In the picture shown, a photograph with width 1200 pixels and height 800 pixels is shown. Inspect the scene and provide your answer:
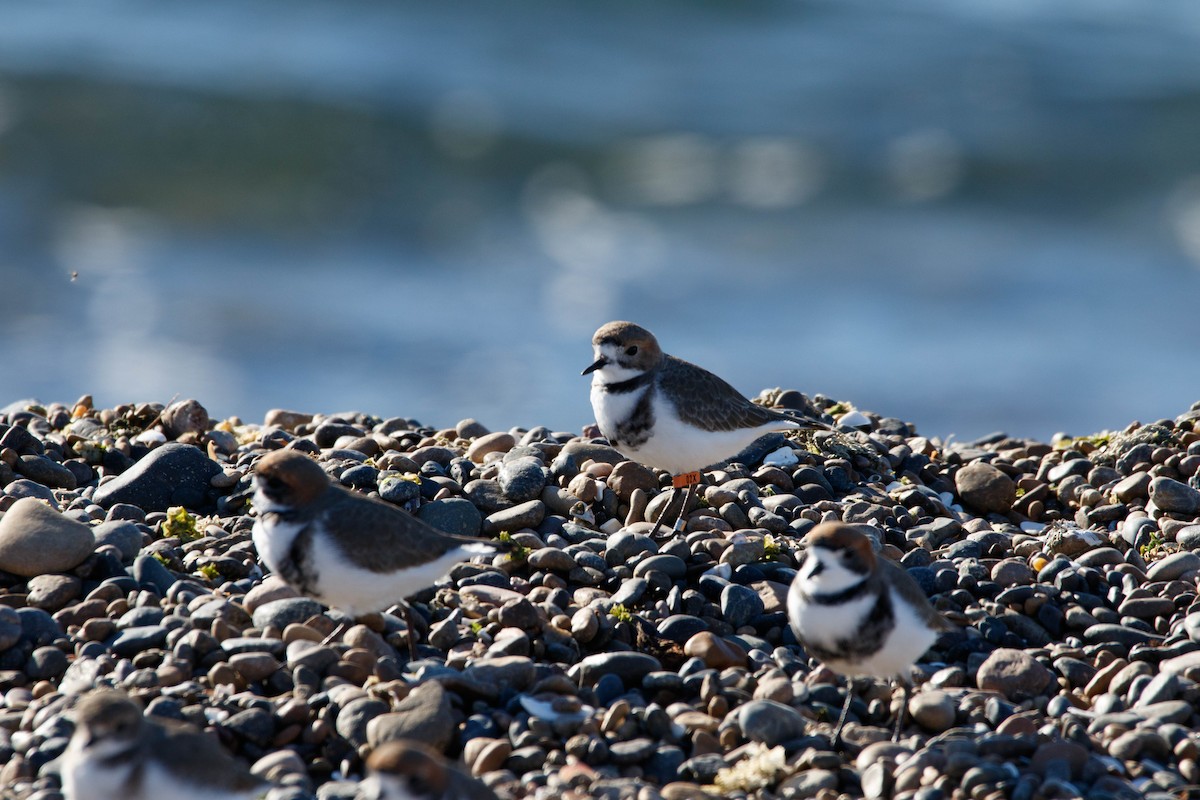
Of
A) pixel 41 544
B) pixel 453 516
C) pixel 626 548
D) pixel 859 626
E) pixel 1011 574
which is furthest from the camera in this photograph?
pixel 453 516

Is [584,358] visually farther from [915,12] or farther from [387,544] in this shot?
[915,12]

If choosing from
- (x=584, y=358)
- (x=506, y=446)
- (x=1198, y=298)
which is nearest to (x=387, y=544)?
(x=506, y=446)

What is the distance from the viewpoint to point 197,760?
455 centimetres

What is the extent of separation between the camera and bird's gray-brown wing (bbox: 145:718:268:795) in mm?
4539

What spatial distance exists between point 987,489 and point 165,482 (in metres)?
5.01

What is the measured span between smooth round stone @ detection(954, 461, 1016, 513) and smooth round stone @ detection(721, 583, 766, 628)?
235 cm

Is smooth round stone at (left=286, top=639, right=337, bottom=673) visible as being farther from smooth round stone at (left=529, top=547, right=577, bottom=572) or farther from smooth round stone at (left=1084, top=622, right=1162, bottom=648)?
smooth round stone at (left=1084, top=622, right=1162, bottom=648)

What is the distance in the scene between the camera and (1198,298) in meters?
19.3

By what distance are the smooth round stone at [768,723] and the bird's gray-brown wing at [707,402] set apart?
219 cm

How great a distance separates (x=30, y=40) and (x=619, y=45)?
39.2ft

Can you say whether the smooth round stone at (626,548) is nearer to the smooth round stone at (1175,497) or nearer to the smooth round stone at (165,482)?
the smooth round stone at (165,482)

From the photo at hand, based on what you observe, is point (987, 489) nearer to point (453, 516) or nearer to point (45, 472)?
point (453, 516)

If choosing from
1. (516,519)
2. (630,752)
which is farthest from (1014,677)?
(516,519)

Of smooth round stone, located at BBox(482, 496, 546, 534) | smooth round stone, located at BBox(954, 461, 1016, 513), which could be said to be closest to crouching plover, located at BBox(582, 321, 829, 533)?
smooth round stone, located at BBox(482, 496, 546, 534)
